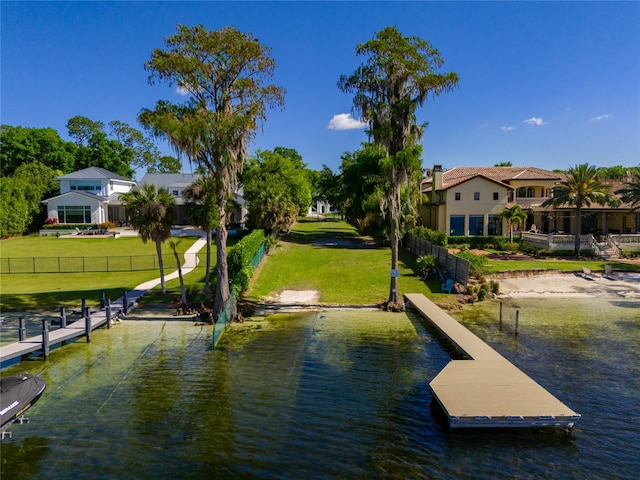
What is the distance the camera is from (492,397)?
42.7 feet

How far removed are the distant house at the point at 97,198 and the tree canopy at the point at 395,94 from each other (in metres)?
36.0

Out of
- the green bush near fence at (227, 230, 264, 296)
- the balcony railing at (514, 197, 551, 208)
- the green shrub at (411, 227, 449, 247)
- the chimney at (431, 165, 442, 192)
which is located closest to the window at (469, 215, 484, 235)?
the balcony railing at (514, 197, 551, 208)

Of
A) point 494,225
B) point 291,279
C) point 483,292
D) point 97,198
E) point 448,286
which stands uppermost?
point 97,198

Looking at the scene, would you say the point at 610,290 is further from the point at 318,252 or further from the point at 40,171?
the point at 40,171

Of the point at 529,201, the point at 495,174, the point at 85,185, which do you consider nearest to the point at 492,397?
the point at 529,201

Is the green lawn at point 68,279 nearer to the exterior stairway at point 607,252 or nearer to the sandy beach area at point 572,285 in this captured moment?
the sandy beach area at point 572,285

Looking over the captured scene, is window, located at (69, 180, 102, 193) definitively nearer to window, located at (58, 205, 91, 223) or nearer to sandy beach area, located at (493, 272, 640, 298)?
window, located at (58, 205, 91, 223)

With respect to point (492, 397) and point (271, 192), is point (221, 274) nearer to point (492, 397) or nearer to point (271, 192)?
point (492, 397)

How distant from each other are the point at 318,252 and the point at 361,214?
955 centimetres

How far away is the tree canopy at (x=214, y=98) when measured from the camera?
2152 cm

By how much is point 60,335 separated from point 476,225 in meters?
41.3

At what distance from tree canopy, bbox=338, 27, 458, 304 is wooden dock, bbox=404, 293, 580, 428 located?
1094 centimetres

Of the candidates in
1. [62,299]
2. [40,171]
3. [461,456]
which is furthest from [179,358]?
[40,171]

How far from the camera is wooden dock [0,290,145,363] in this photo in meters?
17.6
